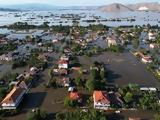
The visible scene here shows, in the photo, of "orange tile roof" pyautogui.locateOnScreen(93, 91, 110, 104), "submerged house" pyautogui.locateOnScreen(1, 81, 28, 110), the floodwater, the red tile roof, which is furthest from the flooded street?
the floodwater

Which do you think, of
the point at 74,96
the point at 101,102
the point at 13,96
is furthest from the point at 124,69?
the point at 13,96

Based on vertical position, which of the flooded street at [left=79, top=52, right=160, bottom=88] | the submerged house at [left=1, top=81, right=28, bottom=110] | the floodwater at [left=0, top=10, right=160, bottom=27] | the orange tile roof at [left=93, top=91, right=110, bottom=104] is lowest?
the floodwater at [left=0, top=10, right=160, bottom=27]

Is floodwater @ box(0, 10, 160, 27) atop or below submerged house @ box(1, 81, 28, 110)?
below

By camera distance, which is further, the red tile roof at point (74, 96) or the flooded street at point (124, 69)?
the flooded street at point (124, 69)

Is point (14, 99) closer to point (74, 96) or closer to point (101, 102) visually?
point (74, 96)

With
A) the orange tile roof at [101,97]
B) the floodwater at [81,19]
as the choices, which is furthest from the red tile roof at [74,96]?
the floodwater at [81,19]

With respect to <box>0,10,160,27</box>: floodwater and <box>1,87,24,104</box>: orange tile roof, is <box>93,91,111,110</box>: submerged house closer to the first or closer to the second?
<box>1,87,24,104</box>: orange tile roof

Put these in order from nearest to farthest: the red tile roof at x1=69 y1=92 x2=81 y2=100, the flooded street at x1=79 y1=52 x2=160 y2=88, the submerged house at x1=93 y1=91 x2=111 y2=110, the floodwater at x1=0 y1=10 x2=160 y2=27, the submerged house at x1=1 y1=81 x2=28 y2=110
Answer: the submerged house at x1=93 y1=91 x2=111 y2=110, the submerged house at x1=1 y1=81 x2=28 y2=110, the red tile roof at x1=69 y1=92 x2=81 y2=100, the flooded street at x1=79 y1=52 x2=160 y2=88, the floodwater at x1=0 y1=10 x2=160 y2=27

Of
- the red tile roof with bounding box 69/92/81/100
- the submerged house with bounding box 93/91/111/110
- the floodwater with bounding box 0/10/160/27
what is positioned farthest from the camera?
the floodwater with bounding box 0/10/160/27

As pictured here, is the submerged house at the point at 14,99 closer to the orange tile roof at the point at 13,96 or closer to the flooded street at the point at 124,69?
the orange tile roof at the point at 13,96

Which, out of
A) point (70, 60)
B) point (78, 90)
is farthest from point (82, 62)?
point (78, 90)

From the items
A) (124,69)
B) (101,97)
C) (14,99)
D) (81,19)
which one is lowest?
(81,19)
